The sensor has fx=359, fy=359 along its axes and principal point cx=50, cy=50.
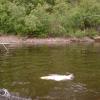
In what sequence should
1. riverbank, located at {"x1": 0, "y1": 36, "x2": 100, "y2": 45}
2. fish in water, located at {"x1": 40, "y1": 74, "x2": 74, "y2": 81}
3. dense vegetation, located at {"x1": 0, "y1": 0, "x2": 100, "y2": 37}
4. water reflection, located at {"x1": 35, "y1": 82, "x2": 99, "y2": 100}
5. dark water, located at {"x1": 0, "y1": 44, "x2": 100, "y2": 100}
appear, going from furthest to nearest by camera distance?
1. dense vegetation, located at {"x1": 0, "y1": 0, "x2": 100, "y2": 37}
2. riverbank, located at {"x1": 0, "y1": 36, "x2": 100, "y2": 45}
3. fish in water, located at {"x1": 40, "y1": 74, "x2": 74, "y2": 81}
4. dark water, located at {"x1": 0, "y1": 44, "x2": 100, "y2": 100}
5. water reflection, located at {"x1": 35, "y1": 82, "x2": 99, "y2": 100}

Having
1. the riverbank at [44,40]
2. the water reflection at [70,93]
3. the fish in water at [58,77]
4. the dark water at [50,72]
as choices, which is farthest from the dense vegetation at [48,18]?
the water reflection at [70,93]

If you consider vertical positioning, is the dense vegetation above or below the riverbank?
above

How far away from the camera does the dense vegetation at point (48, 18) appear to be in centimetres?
5881

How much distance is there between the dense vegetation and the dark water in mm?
20410

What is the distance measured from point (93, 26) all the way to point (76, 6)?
5.53 meters

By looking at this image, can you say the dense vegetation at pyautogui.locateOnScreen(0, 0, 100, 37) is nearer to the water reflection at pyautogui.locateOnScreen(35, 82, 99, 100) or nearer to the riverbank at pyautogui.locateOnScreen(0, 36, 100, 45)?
the riverbank at pyautogui.locateOnScreen(0, 36, 100, 45)

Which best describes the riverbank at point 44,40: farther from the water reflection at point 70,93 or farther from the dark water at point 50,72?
the water reflection at point 70,93

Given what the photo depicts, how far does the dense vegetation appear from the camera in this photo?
58812 mm

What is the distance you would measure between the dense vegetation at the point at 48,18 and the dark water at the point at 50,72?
67.0 feet

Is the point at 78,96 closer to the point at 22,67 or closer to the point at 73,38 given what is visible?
the point at 22,67

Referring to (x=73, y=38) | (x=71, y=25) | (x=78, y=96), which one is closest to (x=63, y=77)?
(x=78, y=96)

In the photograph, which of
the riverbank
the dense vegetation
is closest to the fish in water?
the riverbank

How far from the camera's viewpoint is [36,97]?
19719 mm

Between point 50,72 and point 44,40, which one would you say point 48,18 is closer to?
point 44,40
